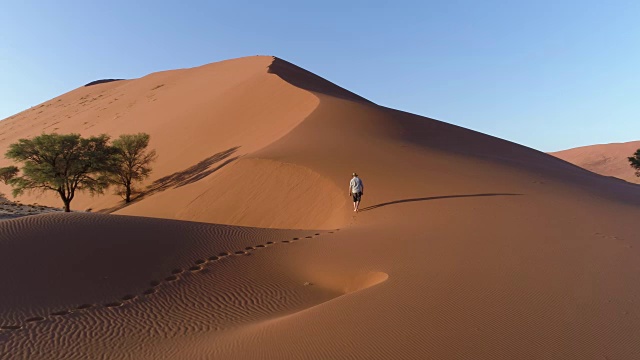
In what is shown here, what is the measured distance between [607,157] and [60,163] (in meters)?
91.4

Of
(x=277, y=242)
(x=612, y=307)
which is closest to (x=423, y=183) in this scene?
(x=277, y=242)

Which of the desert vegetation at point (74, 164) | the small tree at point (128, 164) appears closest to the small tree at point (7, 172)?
the desert vegetation at point (74, 164)

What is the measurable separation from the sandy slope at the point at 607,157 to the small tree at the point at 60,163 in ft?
232

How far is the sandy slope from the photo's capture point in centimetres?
7238

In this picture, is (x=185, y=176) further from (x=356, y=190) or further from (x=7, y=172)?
(x=356, y=190)

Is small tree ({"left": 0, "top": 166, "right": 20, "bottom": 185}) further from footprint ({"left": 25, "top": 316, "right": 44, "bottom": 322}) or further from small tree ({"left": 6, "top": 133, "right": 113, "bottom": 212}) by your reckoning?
footprint ({"left": 25, "top": 316, "right": 44, "bottom": 322})

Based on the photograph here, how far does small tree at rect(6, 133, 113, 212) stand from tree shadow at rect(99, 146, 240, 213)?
2113 millimetres

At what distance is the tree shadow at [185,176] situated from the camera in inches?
830

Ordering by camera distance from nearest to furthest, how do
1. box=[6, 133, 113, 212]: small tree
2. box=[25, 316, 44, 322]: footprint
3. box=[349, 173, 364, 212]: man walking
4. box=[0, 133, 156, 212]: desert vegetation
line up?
box=[25, 316, 44, 322]: footprint
box=[349, 173, 364, 212]: man walking
box=[6, 133, 113, 212]: small tree
box=[0, 133, 156, 212]: desert vegetation

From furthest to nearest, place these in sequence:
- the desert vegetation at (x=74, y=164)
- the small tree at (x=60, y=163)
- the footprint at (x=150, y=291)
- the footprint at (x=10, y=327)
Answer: the desert vegetation at (x=74, y=164) < the small tree at (x=60, y=163) < the footprint at (x=150, y=291) < the footprint at (x=10, y=327)

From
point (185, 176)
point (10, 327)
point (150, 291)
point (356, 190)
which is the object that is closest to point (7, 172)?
point (185, 176)

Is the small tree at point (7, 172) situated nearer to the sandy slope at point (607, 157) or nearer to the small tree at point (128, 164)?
the small tree at point (128, 164)

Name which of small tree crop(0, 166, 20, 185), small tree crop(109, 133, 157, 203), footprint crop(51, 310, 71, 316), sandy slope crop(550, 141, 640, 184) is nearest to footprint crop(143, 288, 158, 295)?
footprint crop(51, 310, 71, 316)

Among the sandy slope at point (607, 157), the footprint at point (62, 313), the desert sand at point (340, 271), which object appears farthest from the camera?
the sandy slope at point (607, 157)
